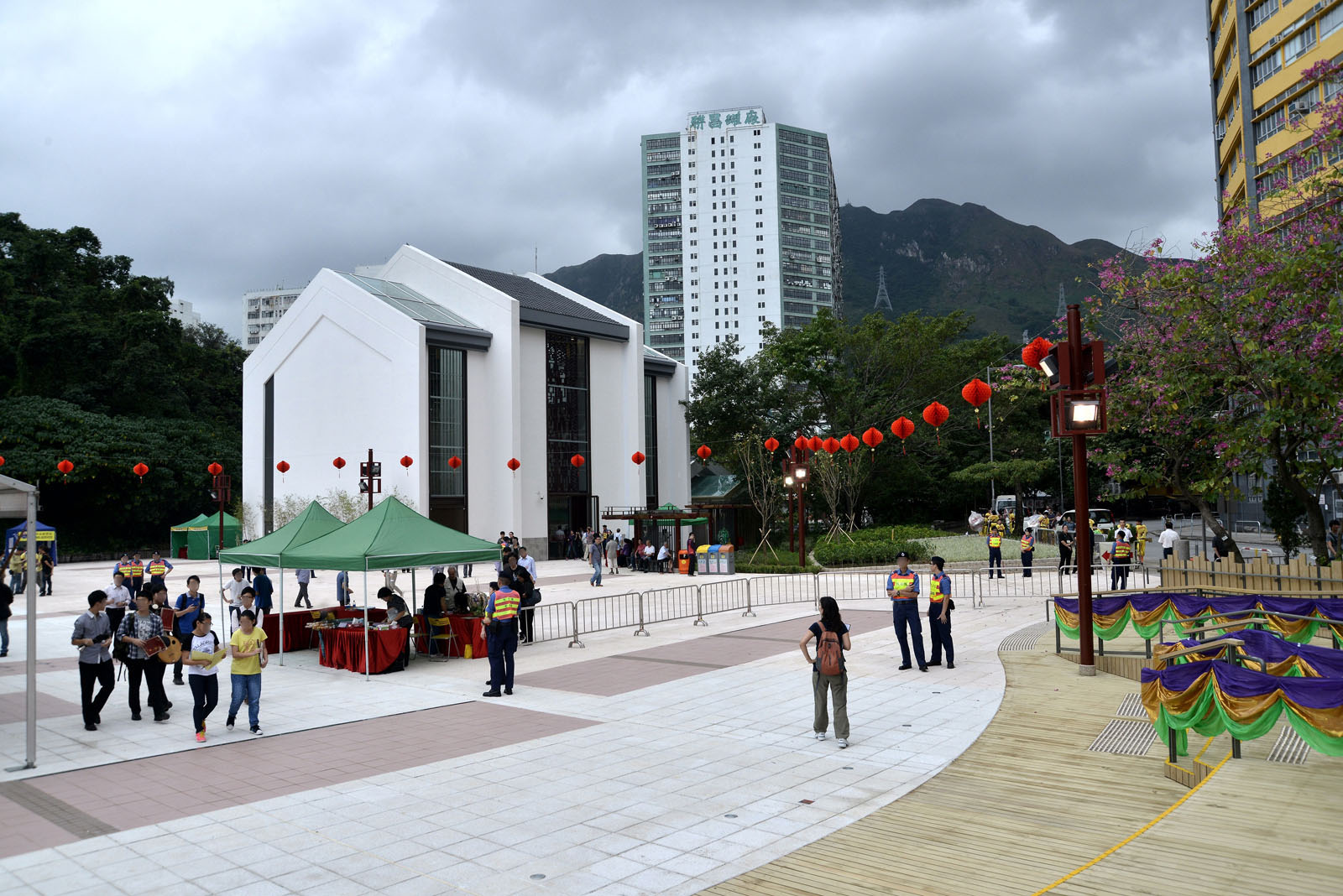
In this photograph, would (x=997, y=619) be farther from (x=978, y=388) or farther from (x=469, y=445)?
(x=469, y=445)

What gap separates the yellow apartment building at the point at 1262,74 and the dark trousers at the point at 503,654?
110 feet

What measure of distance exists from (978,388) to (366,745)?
592 inches

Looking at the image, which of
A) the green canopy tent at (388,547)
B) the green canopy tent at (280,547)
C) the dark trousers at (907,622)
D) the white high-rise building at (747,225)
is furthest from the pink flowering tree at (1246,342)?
the white high-rise building at (747,225)

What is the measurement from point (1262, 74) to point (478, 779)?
155 feet

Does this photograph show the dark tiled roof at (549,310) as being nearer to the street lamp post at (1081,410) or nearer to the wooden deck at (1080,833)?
the street lamp post at (1081,410)

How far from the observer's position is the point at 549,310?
5238 cm

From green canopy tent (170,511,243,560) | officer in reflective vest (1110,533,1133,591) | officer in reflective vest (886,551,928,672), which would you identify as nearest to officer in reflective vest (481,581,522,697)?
officer in reflective vest (886,551,928,672)

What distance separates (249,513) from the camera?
169 feet

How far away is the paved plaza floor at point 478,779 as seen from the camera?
255 inches

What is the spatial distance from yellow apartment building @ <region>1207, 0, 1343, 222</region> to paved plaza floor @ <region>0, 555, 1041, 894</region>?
32.5 meters

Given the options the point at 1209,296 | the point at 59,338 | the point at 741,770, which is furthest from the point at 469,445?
the point at 741,770

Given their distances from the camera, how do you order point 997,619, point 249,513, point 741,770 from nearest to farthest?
point 741,770, point 997,619, point 249,513

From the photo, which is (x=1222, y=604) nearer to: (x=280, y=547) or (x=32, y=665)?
(x=32, y=665)

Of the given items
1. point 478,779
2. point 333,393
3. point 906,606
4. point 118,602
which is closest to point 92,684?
point 118,602
